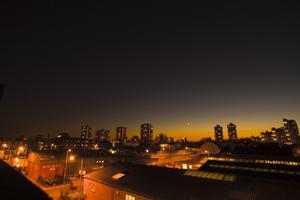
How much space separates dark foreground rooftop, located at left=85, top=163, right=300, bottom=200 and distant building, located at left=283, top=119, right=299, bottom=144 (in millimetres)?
210645

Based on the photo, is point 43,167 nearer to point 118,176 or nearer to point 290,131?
point 118,176

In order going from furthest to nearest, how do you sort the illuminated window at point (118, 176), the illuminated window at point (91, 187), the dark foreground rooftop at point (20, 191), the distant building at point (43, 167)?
the distant building at point (43, 167), the illuminated window at point (91, 187), the illuminated window at point (118, 176), the dark foreground rooftop at point (20, 191)

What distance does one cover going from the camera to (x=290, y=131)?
184250 mm

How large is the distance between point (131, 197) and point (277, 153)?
5243cm

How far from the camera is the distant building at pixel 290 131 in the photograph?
598 feet

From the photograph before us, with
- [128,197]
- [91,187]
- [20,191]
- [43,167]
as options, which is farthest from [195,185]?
[43,167]

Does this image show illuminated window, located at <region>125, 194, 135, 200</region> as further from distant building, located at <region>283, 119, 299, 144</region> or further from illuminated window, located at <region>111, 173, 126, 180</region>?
distant building, located at <region>283, 119, 299, 144</region>

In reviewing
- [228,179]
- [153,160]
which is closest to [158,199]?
[228,179]

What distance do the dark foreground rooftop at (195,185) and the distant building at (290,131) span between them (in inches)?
8293

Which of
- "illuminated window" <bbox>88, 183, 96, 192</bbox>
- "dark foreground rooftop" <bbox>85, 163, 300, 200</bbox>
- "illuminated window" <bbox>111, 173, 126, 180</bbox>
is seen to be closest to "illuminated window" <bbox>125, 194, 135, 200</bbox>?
"dark foreground rooftop" <bbox>85, 163, 300, 200</bbox>

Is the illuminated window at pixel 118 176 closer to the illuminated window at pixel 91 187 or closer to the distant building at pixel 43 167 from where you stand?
the illuminated window at pixel 91 187

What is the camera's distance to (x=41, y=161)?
40.1 metres

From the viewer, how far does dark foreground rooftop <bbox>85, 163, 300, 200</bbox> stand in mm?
16234

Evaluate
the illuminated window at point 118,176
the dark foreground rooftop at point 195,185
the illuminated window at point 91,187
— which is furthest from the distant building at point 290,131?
the illuminated window at point 91,187
